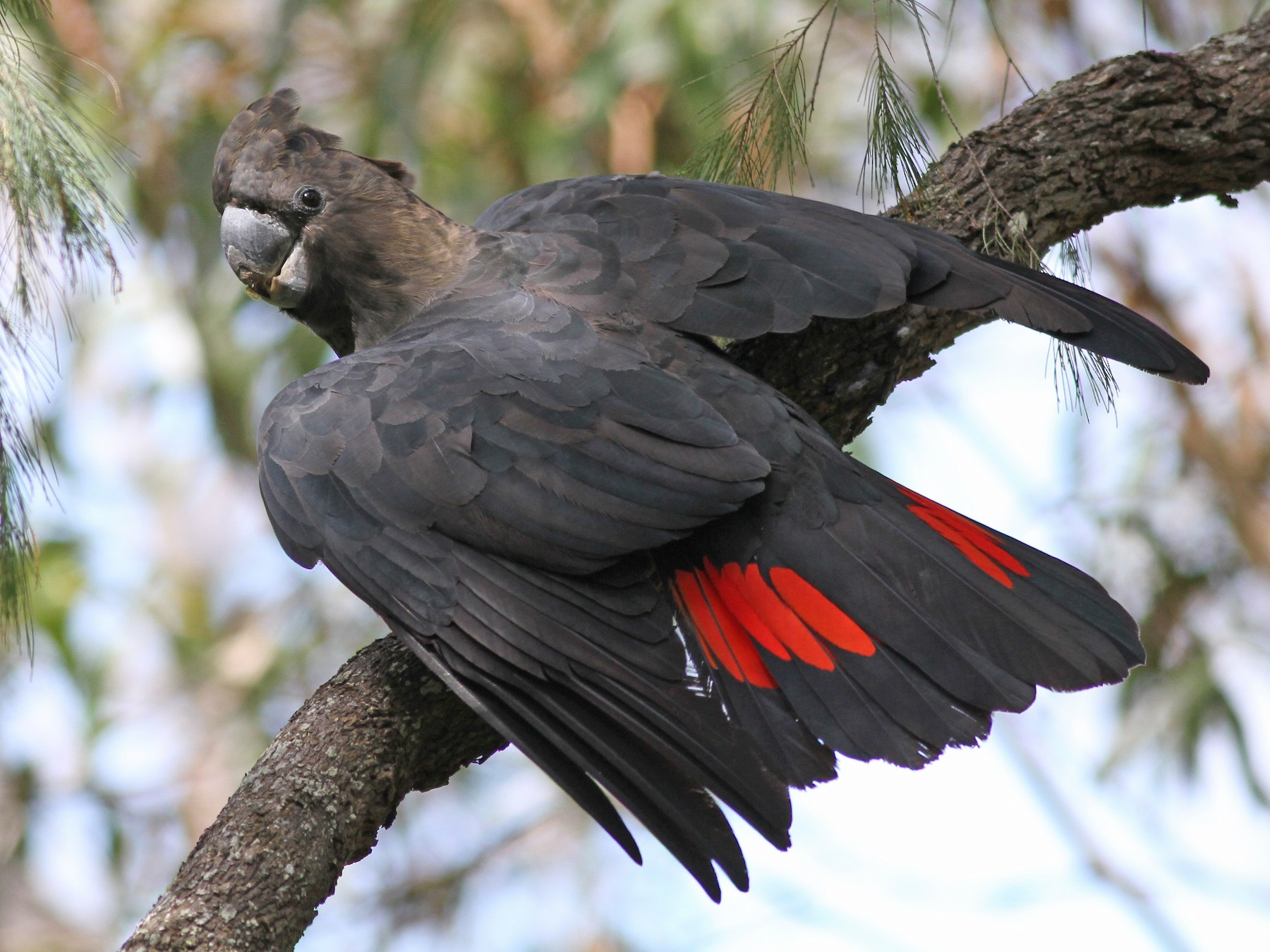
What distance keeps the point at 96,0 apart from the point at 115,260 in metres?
5.12

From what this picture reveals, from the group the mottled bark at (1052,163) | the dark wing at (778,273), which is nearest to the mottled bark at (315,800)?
the dark wing at (778,273)

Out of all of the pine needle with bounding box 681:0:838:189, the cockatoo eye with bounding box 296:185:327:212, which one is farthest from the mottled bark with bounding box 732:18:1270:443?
the cockatoo eye with bounding box 296:185:327:212

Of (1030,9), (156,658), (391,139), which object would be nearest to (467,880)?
(156,658)

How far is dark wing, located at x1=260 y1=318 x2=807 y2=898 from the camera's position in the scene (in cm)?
221

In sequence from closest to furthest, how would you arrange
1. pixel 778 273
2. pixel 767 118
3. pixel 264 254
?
pixel 778 273
pixel 767 118
pixel 264 254

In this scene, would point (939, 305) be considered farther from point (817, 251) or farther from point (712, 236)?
point (712, 236)

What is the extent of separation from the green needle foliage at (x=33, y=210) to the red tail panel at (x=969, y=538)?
1.57 m

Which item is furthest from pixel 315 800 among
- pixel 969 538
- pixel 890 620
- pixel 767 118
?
pixel 767 118

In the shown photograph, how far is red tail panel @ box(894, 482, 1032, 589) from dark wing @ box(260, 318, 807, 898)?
0.38 meters

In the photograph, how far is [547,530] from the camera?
242cm

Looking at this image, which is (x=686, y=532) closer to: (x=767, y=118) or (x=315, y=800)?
(x=315, y=800)

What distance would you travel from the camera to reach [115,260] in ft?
7.34

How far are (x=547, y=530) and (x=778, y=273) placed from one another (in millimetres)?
791

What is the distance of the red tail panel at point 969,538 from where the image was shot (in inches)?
97.3
